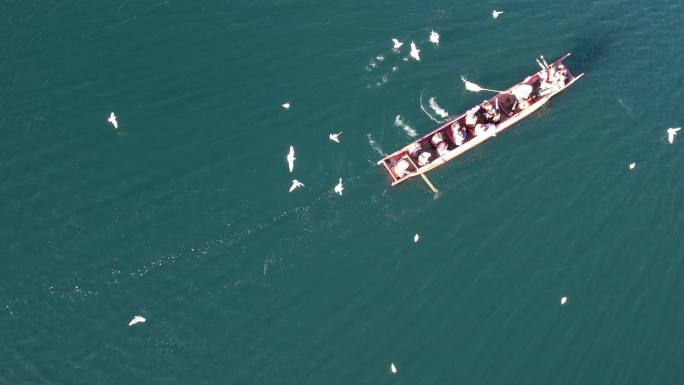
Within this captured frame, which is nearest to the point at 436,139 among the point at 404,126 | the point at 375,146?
the point at 404,126

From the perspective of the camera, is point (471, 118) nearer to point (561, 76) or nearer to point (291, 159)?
point (561, 76)

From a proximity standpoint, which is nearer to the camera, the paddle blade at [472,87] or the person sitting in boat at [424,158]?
the person sitting in boat at [424,158]

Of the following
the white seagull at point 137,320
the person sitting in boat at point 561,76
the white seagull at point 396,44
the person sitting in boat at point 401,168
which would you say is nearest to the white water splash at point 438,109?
the white seagull at point 396,44

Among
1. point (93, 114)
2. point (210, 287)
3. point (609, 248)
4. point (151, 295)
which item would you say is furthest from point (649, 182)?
point (93, 114)

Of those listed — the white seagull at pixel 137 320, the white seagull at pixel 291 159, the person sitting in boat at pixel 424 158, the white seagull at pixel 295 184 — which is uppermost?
the white seagull at pixel 291 159

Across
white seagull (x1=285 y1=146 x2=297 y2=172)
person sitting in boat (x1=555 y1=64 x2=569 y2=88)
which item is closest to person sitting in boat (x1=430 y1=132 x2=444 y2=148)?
white seagull (x1=285 y1=146 x2=297 y2=172)

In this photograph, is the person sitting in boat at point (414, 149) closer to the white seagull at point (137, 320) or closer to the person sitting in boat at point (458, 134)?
the person sitting in boat at point (458, 134)

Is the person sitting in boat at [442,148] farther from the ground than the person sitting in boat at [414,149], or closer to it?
closer to it
